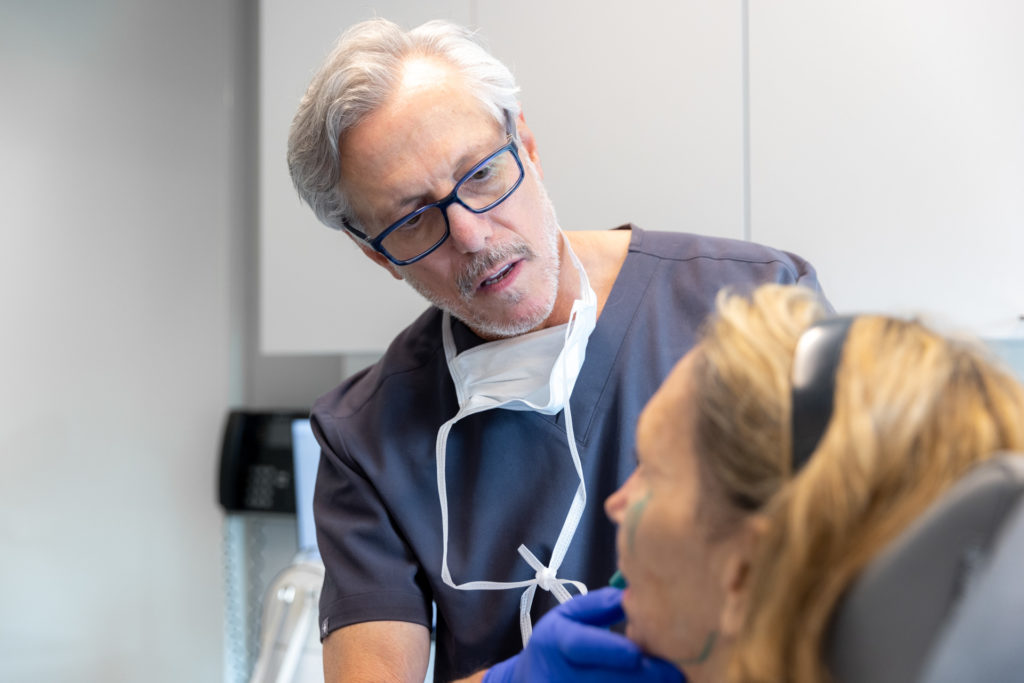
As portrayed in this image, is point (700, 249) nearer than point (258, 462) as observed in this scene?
Yes

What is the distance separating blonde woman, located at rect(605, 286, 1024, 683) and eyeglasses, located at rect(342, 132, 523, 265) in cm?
52

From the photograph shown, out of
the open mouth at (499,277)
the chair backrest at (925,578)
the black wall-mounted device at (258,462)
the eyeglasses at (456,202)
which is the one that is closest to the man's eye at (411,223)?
the eyeglasses at (456,202)

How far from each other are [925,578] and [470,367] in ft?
2.69

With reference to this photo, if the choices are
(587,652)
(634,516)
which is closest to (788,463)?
(634,516)

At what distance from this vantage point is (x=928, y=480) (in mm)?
502

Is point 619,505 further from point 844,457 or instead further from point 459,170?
point 459,170

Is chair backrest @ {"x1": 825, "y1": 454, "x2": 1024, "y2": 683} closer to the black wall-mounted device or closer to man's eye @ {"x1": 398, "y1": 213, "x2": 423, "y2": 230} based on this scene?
man's eye @ {"x1": 398, "y1": 213, "x2": 423, "y2": 230}

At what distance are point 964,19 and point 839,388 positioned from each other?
3.52 feet

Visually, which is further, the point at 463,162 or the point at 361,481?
the point at 361,481

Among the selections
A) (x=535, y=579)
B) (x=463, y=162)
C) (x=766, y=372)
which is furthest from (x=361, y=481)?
(x=766, y=372)

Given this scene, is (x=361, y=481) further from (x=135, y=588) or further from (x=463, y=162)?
(x=135, y=588)

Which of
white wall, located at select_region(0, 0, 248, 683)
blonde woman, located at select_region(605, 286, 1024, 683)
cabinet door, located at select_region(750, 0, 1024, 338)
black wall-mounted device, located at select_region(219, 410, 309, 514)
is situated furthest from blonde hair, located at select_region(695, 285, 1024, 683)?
white wall, located at select_region(0, 0, 248, 683)

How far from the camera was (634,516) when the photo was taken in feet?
2.19

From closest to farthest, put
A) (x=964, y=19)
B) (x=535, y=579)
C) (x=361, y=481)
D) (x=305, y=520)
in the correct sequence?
(x=535, y=579) → (x=361, y=481) → (x=964, y=19) → (x=305, y=520)
